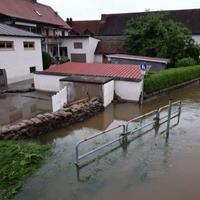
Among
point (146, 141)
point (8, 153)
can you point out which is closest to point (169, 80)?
point (146, 141)

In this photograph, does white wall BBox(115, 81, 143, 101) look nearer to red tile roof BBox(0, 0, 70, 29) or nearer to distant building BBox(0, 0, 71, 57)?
distant building BBox(0, 0, 71, 57)

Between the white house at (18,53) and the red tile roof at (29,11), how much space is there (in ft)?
21.1

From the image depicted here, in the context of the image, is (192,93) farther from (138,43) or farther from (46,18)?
(46,18)

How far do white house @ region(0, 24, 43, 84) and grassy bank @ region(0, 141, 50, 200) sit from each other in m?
12.8

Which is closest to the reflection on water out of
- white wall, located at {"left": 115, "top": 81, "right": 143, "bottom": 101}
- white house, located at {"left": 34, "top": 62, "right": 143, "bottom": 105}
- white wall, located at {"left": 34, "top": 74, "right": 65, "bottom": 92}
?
white wall, located at {"left": 34, "top": 74, "right": 65, "bottom": 92}

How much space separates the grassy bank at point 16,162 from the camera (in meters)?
6.70

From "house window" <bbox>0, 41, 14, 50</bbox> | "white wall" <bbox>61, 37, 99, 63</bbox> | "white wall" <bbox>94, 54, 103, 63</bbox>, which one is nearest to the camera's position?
"house window" <bbox>0, 41, 14, 50</bbox>

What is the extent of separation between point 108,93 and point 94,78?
52.5 inches

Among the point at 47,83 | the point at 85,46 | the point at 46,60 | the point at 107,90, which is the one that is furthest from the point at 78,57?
the point at 107,90

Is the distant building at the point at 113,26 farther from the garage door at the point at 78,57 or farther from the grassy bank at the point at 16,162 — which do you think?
the grassy bank at the point at 16,162

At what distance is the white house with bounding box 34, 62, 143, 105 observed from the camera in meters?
15.1

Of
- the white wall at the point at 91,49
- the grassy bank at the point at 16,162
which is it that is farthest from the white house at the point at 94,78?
the white wall at the point at 91,49

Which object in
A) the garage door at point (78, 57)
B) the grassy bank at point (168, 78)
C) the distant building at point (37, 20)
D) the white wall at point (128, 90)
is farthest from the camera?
the garage door at point (78, 57)

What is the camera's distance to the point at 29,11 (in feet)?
103
